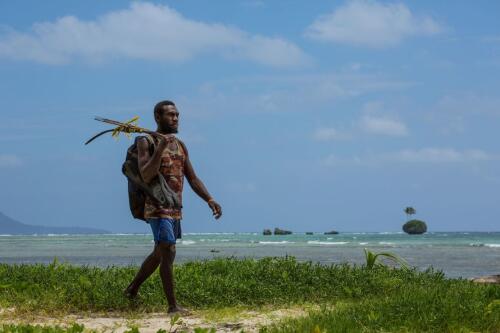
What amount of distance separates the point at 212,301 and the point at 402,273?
421cm

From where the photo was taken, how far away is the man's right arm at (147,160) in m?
9.36

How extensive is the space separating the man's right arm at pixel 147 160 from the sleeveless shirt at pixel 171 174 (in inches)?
6.9

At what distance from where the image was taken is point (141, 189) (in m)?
9.60

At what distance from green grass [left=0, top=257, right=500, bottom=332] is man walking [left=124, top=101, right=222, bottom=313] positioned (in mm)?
1034

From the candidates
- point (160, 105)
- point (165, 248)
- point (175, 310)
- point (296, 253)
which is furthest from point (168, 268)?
point (296, 253)

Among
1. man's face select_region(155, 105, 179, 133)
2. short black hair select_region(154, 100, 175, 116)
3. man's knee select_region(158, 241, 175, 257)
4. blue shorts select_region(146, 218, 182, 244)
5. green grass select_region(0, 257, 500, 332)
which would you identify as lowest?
green grass select_region(0, 257, 500, 332)

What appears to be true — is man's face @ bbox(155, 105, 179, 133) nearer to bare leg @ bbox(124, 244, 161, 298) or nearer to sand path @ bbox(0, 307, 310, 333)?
bare leg @ bbox(124, 244, 161, 298)

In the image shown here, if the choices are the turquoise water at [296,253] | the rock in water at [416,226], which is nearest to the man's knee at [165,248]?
the turquoise water at [296,253]

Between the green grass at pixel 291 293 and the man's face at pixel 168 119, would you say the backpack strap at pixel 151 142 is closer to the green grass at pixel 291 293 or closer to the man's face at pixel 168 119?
the man's face at pixel 168 119

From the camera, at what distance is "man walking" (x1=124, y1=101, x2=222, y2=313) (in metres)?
9.41

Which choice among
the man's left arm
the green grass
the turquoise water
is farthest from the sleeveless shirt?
the turquoise water

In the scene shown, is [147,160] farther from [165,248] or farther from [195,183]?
[165,248]

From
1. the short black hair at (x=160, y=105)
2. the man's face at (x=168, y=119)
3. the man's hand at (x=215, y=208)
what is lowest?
the man's hand at (x=215, y=208)

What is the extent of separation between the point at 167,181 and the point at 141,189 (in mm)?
359
